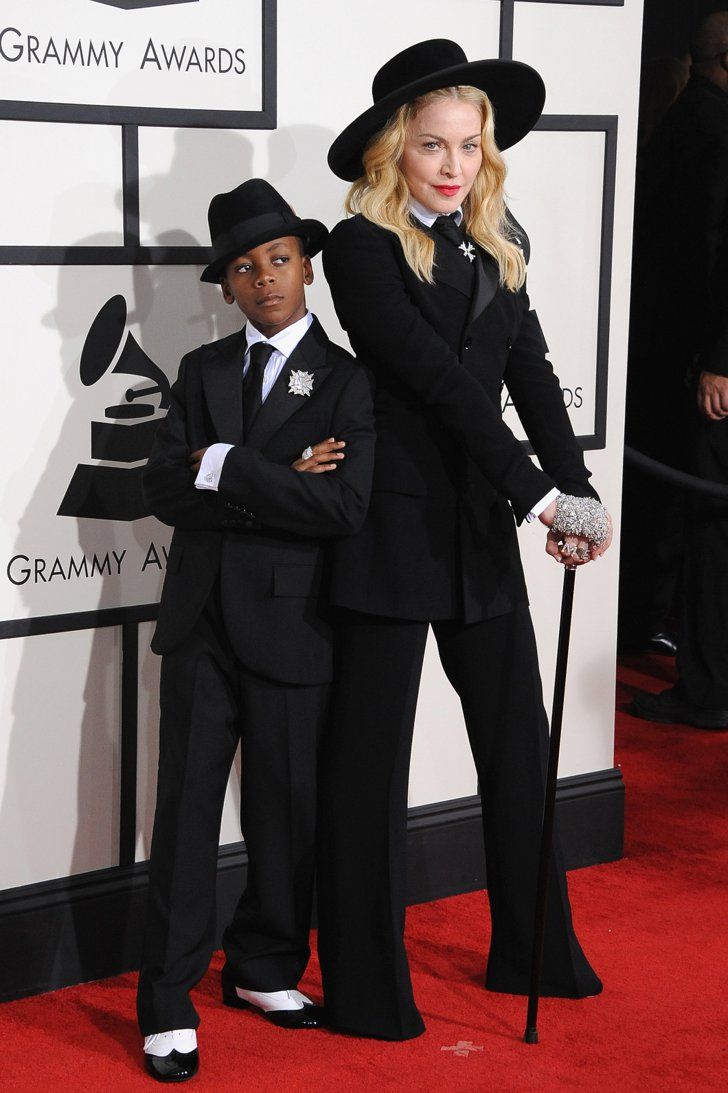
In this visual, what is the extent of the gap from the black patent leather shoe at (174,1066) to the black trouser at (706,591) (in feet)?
7.93

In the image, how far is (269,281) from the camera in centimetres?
249

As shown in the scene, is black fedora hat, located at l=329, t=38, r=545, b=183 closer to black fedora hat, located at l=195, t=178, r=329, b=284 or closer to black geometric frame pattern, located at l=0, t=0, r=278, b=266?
black fedora hat, located at l=195, t=178, r=329, b=284

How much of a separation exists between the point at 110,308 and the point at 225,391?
418mm

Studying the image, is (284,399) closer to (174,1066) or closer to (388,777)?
(388,777)

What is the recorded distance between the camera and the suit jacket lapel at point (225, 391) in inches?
100.0

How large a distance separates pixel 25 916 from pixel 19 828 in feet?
0.56

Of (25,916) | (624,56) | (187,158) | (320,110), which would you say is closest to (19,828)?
(25,916)

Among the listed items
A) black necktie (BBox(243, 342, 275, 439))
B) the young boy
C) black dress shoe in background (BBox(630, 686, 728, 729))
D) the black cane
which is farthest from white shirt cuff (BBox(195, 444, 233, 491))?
black dress shoe in background (BBox(630, 686, 728, 729))

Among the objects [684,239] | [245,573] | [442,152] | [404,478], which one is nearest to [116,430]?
[245,573]

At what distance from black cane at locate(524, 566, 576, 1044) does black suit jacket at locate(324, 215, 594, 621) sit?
0.12 metres

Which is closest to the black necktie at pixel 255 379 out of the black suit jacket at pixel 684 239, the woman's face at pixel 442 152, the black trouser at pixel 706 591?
the woman's face at pixel 442 152

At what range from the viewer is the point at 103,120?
2750mm

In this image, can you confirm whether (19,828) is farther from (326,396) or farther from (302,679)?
(326,396)

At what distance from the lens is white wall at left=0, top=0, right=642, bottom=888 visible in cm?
277
